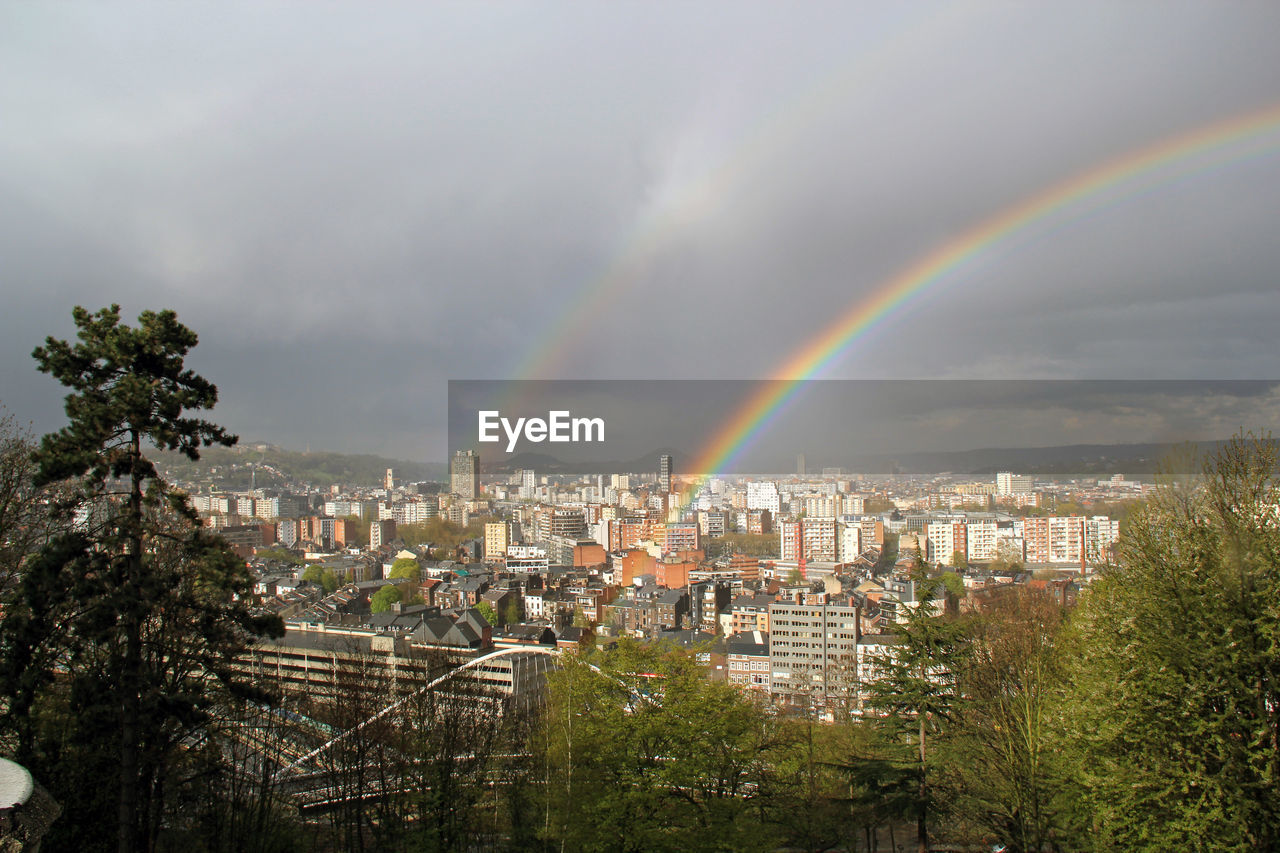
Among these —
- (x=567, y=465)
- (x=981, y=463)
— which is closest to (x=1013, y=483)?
(x=981, y=463)

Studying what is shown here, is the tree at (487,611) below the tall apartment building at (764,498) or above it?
below

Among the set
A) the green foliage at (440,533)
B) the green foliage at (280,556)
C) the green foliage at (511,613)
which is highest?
the green foliage at (440,533)

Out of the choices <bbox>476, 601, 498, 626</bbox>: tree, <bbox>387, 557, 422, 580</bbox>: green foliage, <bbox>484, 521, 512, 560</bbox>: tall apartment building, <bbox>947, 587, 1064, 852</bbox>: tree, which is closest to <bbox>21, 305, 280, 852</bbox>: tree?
<bbox>947, 587, 1064, 852</bbox>: tree

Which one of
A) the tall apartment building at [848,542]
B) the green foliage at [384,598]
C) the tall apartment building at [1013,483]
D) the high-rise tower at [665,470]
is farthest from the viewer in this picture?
the high-rise tower at [665,470]

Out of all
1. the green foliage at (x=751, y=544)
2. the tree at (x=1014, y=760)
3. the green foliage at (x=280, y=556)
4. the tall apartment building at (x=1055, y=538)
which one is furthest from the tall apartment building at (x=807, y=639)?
the green foliage at (x=280, y=556)

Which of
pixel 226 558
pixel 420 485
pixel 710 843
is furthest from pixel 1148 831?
pixel 420 485

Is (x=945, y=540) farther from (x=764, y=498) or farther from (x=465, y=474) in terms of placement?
(x=465, y=474)

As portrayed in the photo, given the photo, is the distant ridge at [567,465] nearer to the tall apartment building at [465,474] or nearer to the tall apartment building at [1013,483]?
the tall apartment building at [465,474]
